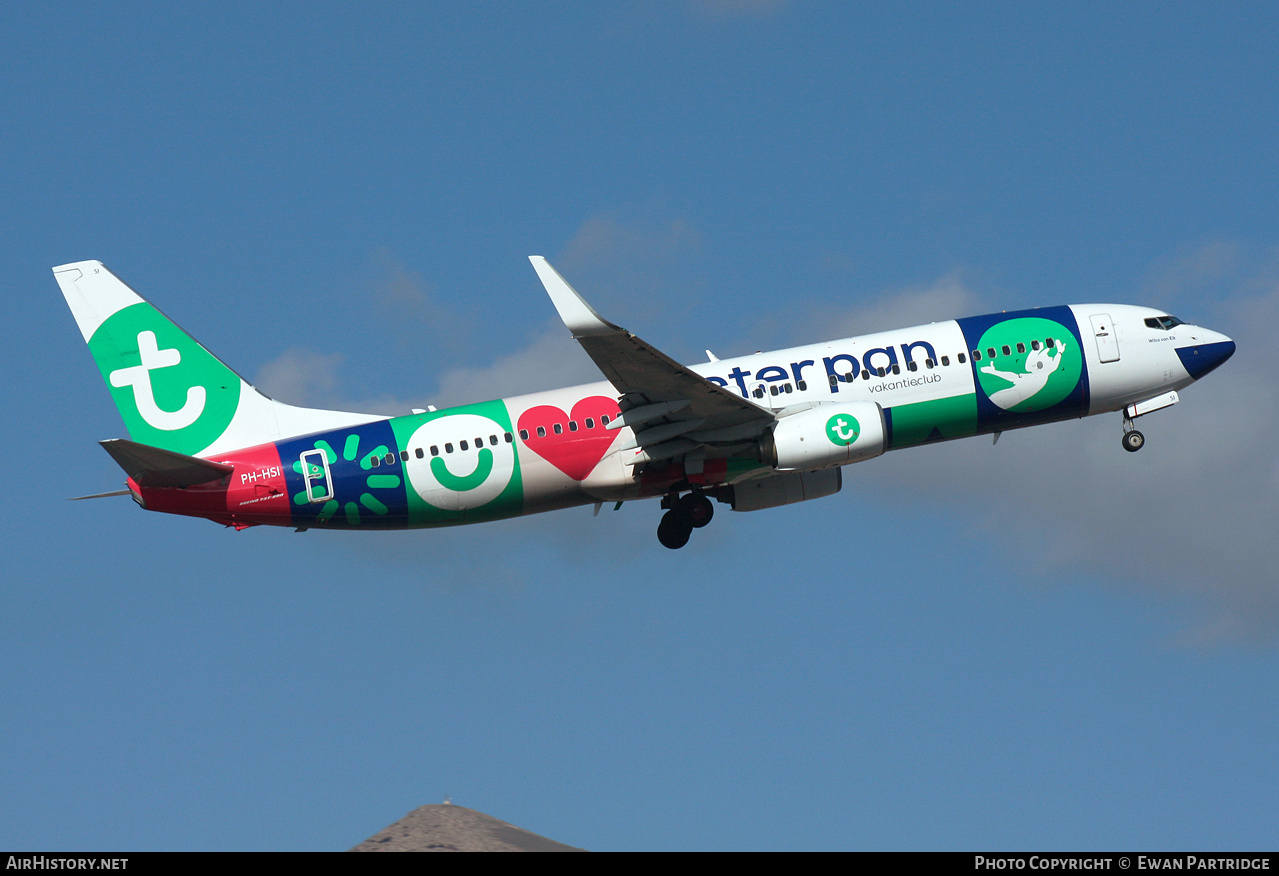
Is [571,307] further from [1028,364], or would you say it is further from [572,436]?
[1028,364]

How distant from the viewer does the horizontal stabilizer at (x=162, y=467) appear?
40500 millimetres

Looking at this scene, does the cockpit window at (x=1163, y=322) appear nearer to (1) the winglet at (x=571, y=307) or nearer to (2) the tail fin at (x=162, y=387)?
(1) the winglet at (x=571, y=307)

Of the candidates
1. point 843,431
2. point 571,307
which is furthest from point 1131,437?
point 571,307

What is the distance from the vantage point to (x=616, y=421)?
4447 centimetres

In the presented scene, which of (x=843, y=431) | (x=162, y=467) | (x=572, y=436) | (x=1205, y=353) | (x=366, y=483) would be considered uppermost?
(x=1205, y=353)

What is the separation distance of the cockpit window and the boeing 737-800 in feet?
1.39

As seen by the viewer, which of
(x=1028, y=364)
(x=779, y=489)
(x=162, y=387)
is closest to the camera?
(x=162, y=387)

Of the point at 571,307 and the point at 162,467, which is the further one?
the point at 162,467

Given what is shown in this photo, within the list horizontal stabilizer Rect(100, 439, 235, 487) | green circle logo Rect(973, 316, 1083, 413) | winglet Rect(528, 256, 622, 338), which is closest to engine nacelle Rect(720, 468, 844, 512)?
green circle logo Rect(973, 316, 1083, 413)

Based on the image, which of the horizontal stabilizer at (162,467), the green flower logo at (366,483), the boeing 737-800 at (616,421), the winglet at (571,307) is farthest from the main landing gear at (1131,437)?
the horizontal stabilizer at (162,467)

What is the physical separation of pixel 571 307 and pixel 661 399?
5.81m
